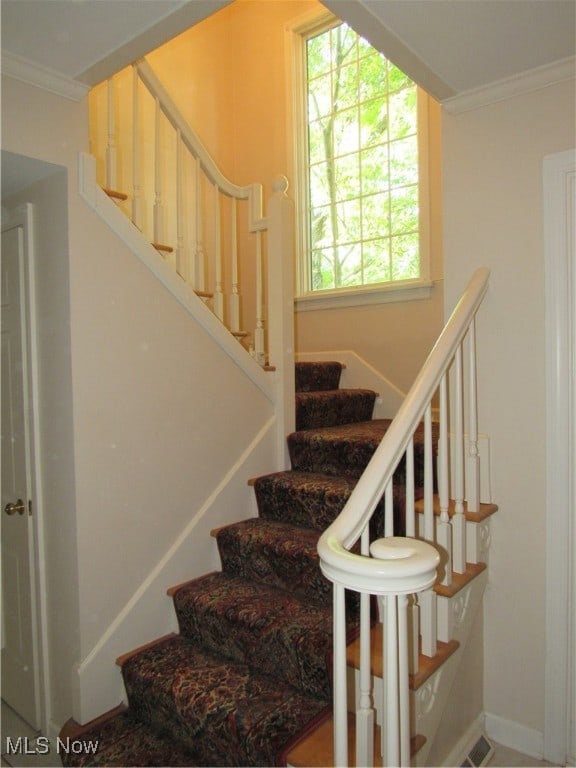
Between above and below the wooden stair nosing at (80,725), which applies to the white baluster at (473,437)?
above

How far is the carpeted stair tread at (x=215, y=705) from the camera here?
158cm

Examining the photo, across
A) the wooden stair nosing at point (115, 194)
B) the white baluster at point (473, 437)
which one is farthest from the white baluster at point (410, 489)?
the wooden stair nosing at point (115, 194)

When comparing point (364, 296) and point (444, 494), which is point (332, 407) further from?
point (444, 494)

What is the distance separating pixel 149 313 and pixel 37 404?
60 centimetres

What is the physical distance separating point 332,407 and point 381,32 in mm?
1919

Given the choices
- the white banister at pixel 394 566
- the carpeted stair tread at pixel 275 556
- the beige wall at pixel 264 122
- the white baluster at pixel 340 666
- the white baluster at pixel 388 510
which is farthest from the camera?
the beige wall at pixel 264 122

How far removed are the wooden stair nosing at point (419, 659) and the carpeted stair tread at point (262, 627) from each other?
0.30 feet

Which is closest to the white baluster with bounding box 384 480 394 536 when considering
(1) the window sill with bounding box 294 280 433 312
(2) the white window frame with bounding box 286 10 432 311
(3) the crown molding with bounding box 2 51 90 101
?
(3) the crown molding with bounding box 2 51 90 101

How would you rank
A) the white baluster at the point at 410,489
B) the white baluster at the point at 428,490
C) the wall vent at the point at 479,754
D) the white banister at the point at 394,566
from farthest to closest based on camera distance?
the wall vent at the point at 479,754 → the white baluster at the point at 428,490 → the white baluster at the point at 410,489 → the white banister at the point at 394,566

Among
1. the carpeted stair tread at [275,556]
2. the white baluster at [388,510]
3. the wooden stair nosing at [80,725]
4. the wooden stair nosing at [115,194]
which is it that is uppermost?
the wooden stair nosing at [115,194]

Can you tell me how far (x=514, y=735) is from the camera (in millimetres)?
2008

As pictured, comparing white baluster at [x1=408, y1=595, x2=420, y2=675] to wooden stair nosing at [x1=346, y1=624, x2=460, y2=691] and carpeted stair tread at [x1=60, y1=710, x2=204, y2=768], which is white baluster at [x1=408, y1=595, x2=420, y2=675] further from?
carpeted stair tread at [x1=60, y1=710, x2=204, y2=768]

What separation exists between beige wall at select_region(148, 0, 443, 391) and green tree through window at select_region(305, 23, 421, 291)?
0.66 ft
